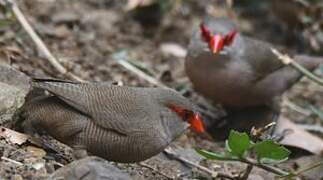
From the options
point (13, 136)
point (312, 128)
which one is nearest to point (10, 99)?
point (13, 136)

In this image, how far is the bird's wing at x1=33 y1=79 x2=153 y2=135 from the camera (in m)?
3.65

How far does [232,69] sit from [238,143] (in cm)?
189

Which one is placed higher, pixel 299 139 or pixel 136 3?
pixel 136 3

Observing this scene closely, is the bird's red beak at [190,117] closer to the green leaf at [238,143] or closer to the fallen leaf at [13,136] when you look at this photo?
the green leaf at [238,143]

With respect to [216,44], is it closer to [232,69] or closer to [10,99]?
[232,69]

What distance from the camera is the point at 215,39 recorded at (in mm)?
5418

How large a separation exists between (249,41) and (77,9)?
228 centimetres

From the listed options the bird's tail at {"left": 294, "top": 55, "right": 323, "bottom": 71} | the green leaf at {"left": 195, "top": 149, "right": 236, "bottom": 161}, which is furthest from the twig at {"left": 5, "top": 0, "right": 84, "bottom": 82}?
the bird's tail at {"left": 294, "top": 55, "right": 323, "bottom": 71}

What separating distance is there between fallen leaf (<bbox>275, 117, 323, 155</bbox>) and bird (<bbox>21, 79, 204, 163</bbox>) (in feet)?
5.26

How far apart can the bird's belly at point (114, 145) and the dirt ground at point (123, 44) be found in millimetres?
231

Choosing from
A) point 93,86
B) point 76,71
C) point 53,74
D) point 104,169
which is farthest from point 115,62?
point 104,169

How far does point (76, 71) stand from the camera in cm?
558

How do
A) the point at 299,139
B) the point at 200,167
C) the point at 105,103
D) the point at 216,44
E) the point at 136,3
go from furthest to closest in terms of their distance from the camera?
the point at 136,3
the point at 216,44
the point at 299,139
the point at 200,167
the point at 105,103

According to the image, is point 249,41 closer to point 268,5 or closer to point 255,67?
point 255,67
